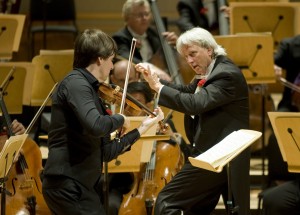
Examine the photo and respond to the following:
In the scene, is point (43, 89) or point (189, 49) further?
point (43, 89)

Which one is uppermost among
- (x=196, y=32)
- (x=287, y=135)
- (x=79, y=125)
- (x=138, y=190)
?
(x=196, y=32)

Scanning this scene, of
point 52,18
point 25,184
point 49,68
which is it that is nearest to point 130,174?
point 25,184

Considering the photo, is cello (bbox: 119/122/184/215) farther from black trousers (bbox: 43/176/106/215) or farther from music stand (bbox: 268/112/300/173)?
black trousers (bbox: 43/176/106/215)

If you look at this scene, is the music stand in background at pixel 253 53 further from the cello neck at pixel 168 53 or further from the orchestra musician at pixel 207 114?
the orchestra musician at pixel 207 114

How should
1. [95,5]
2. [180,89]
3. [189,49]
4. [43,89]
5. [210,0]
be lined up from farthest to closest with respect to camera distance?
[95,5]
[210,0]
[43,89]
[180,89]
[189,49]

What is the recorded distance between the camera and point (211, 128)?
153 inches

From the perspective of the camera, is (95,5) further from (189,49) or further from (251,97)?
(189,49)


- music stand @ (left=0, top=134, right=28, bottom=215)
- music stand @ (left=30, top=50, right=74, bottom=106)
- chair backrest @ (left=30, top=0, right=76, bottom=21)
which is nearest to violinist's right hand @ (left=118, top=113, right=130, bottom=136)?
music stand @ (left=0, top=134, right=28, bottom=215)

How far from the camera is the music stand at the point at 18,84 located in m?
4.84

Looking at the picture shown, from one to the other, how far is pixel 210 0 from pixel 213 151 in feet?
10.7

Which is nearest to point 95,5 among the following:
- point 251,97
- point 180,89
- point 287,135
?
point 251,97

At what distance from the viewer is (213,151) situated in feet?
11.0

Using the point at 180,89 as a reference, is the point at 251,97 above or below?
below

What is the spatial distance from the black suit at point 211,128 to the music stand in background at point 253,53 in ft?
3.99
